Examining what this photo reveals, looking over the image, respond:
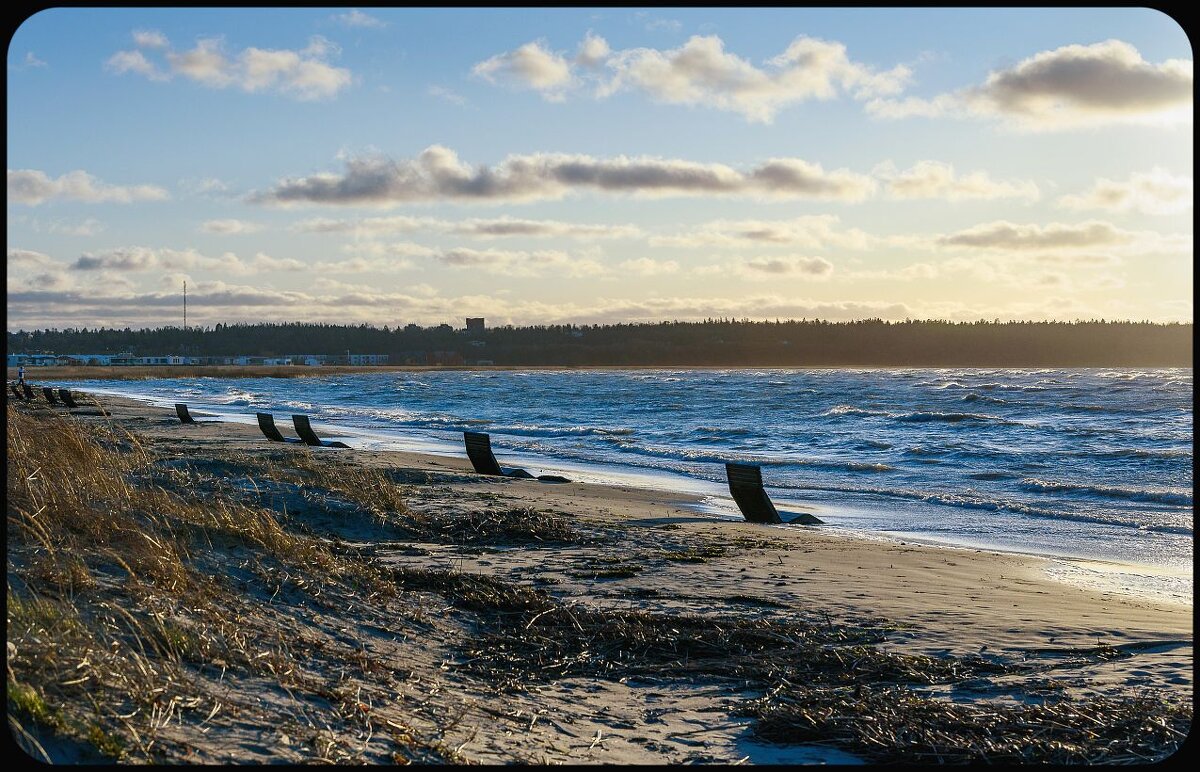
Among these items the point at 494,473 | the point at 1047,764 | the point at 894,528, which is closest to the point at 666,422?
the point at 494,473

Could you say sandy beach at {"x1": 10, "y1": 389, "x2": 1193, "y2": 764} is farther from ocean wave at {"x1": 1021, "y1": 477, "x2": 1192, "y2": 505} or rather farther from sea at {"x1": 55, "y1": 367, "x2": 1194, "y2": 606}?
ocean wave at {"x1": 1021, "y1": 477, "x2": 1192, "y2": 505}

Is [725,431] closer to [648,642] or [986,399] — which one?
[986,399]

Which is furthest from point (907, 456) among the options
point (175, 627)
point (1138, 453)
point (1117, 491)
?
point (175, 627)

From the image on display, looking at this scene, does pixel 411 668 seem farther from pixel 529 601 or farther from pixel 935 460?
pixel 935 460

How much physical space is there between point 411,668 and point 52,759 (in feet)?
6.85

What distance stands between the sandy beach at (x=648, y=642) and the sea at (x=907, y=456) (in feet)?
6.63

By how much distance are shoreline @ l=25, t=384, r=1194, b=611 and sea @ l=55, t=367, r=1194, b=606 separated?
0.18 feet

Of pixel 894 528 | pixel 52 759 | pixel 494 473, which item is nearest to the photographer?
pixel 52 759

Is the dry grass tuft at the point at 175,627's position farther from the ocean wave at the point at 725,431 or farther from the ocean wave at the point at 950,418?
the ocean wave at the point at 950,418

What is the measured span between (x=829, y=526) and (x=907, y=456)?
1313 cm

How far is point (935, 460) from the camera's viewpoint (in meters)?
24.6

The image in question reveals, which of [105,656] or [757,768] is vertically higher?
[105,656]

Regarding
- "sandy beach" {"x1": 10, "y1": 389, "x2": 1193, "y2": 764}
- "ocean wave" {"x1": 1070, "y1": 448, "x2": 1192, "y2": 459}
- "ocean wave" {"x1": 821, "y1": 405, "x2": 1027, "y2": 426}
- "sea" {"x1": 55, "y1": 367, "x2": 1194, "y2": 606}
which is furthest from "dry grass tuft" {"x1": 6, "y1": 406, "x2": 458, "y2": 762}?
"ocean wave" {"x1": 821, "y1": 405, "x2": 1027, "y2": 426}

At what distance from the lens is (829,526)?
13500 millimetres
